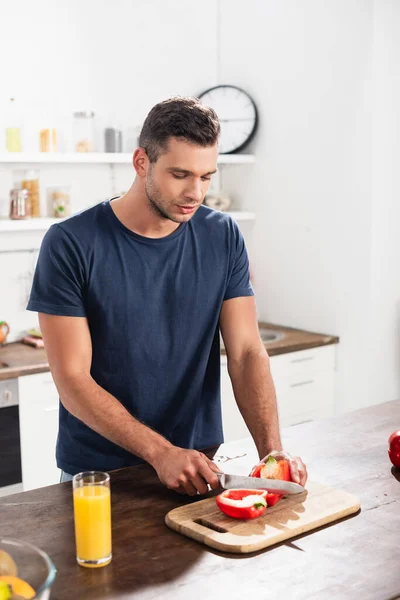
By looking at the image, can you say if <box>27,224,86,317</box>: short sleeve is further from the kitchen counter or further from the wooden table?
the kitchen counter

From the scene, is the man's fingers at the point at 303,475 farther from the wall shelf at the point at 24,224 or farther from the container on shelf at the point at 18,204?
the container on shelf at the point at 18,204

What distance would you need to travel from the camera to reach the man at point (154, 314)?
5.93 feet

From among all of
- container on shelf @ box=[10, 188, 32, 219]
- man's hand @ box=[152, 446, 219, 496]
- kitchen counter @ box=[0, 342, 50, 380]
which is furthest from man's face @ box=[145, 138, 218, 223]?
container on shelf @ box=[10, 188, 32, 219]

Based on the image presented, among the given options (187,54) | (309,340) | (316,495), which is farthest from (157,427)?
(187,54)

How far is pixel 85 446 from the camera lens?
1.99 metres

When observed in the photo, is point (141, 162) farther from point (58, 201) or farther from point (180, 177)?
point (58, 201)

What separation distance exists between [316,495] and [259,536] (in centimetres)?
24

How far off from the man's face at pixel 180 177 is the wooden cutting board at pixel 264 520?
0.66 metres

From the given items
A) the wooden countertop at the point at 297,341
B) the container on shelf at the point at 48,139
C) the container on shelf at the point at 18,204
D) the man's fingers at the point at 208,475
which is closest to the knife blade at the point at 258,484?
the man's fingers at the point at 208,475

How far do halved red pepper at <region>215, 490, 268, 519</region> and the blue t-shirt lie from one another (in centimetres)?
45

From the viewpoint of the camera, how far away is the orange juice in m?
1.35

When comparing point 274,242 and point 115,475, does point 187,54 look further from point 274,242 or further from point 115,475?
point 115,475

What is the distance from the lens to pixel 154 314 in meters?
1.95

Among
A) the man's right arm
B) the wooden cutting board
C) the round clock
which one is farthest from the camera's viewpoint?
the round clock
